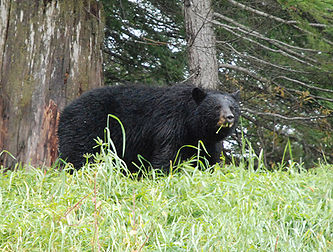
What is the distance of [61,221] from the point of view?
3594 mm

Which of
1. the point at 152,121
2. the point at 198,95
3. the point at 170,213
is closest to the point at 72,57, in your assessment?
the point at 152,121

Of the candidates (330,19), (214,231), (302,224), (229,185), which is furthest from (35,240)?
(330,19)

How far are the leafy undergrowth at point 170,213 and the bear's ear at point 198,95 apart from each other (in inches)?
68.0

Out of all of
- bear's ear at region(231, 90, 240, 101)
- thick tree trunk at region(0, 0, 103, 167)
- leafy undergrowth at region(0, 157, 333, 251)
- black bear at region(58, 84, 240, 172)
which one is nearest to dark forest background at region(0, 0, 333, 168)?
thick tree trunk at region(0, 0, 103, 167)

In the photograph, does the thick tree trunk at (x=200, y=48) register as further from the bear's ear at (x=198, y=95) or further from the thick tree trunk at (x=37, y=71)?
the thick tree trunk at (x=37, y=71)

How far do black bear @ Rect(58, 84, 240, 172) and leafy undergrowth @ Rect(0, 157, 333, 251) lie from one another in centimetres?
146

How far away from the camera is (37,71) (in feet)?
23.4

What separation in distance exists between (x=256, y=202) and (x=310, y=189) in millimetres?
717

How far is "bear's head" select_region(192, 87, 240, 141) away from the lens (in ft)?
19.7

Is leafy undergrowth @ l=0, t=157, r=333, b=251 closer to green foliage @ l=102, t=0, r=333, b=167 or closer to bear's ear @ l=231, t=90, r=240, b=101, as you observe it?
bear's ear @ l=231, t=90, r=240, b=101

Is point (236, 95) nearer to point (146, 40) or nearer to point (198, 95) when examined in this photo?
point (198, 95)

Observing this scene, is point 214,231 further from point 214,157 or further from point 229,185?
point 214,157

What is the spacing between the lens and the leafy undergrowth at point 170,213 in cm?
341

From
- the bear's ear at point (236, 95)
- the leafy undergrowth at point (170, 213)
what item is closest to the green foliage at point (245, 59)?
the bear's ear at point (236, 95)
